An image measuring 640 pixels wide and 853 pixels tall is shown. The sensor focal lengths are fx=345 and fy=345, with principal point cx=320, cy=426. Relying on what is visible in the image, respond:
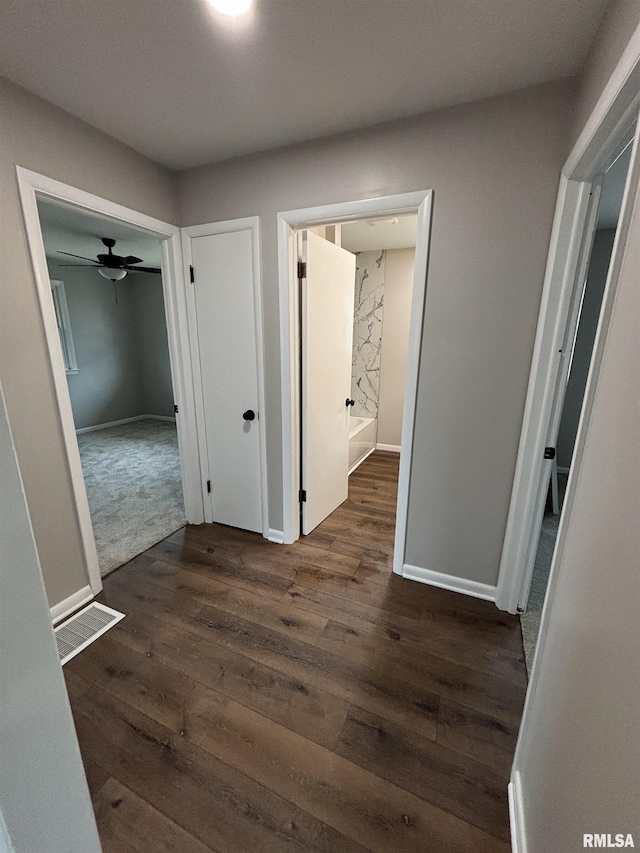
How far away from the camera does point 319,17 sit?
3.79 ft

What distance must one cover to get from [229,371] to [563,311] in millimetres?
1896

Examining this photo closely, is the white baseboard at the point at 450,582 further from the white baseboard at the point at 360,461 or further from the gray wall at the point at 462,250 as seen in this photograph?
the white baseboard at the point at 360,461

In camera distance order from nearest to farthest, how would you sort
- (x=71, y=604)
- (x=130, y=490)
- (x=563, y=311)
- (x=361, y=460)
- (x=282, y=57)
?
(x=282, y=57)
(x=563, y=311)
(x=71, y=604)
(x=130, y=490)
(x=361, y=460)

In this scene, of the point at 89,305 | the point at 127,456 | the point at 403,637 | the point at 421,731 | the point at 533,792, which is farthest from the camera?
the point at 89,305

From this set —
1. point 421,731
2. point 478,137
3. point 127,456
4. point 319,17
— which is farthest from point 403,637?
point 127,456

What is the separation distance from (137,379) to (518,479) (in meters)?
6.39

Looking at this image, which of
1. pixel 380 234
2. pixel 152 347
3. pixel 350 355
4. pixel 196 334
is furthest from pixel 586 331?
pixel 152 347

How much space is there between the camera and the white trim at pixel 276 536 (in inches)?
98.2

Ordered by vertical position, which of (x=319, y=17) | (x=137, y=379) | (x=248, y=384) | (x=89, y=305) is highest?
(x=319, y=17)

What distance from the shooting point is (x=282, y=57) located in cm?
133

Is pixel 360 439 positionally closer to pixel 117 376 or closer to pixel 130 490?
pixel 130 490

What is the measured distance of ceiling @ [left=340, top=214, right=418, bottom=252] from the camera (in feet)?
10.4

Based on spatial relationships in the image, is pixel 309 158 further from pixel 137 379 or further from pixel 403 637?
pixel 137 379

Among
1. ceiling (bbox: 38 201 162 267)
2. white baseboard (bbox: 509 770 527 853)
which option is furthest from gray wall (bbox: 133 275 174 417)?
white baseboard (bbox: 509 770 527 853)
